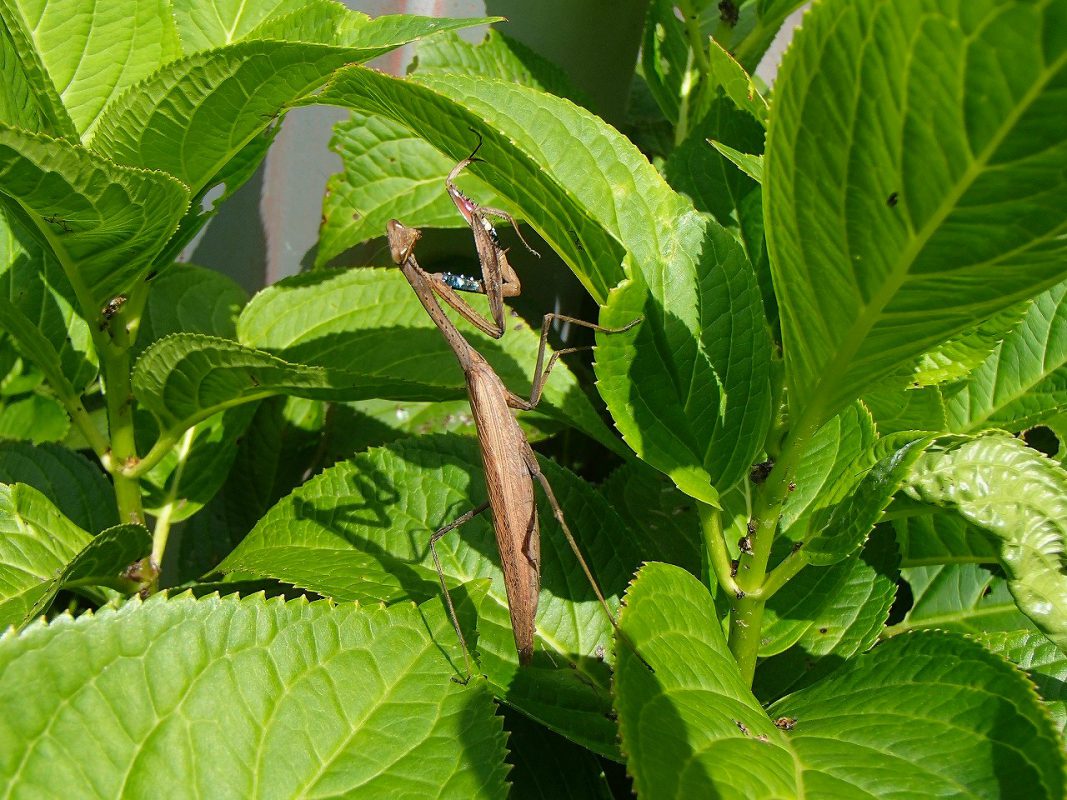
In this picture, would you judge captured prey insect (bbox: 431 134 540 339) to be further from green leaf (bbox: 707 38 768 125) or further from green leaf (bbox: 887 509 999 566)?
green leaf (bbox: 887 509 999 566)

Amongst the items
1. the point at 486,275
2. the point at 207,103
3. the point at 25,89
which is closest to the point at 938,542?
the point at 486,275

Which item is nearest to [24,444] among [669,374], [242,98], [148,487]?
[148,487]

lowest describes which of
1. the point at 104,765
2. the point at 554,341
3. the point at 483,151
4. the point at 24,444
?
the point at 554,341

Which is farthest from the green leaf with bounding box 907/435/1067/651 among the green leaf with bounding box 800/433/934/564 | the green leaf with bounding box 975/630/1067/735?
the green leaf with bounding box 975/630/1067/735

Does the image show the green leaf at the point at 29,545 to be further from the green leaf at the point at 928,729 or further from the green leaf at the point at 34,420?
the green leaf at the point at 928,729

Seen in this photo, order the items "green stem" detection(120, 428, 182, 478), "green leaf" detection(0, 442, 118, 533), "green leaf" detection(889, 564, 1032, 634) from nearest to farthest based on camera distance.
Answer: "green leaf" detection(889, 564, 1032, 634) → "green stem" detection(120, 428, 182, 478) → "green leaf" detection(0, 442, 118, 533)

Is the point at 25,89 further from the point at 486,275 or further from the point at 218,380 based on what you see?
the point at 486,275

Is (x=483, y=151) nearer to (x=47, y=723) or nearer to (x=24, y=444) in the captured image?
(x=47, y=723)
